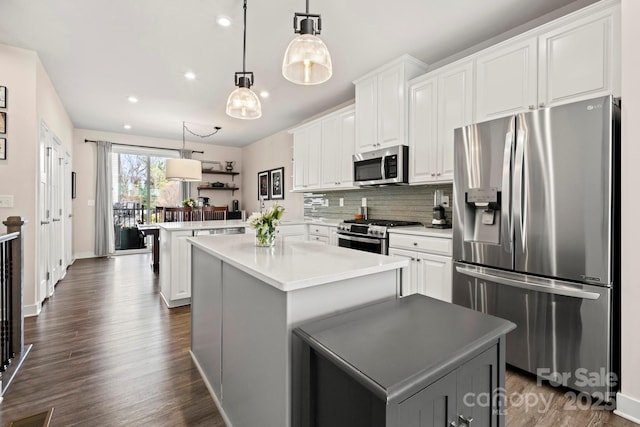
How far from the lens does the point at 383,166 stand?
3.34 metres

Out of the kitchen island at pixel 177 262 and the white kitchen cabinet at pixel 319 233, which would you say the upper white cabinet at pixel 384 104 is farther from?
the kitchen island at pixel 177 262

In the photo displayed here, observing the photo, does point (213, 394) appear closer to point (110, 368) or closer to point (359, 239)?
point (110, 368)

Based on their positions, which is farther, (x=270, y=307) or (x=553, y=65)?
(x=553, y=65)

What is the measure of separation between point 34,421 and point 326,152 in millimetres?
3798

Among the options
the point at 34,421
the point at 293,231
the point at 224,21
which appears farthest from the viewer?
the point at 293,231

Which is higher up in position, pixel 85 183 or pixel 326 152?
pixel 326 152

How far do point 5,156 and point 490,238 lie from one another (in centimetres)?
457

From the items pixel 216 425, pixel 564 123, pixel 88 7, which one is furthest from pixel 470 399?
pixel 88 7

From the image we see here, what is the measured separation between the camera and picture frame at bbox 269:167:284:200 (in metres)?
6.20

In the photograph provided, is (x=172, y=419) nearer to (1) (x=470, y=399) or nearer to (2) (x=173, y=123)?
(1) (x=470, y=399)

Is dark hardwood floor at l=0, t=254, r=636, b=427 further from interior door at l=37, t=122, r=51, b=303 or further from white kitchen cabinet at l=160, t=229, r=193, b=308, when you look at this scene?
interior door at l=37, t=122, r=51, b=303

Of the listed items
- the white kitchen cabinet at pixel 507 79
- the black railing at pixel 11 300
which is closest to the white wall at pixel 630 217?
the white kitchen cabinet at pixel 507 79

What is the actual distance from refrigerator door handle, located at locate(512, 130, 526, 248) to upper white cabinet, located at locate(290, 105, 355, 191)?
2143 mm

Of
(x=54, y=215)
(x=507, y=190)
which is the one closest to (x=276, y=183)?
(x=54, y=215)
